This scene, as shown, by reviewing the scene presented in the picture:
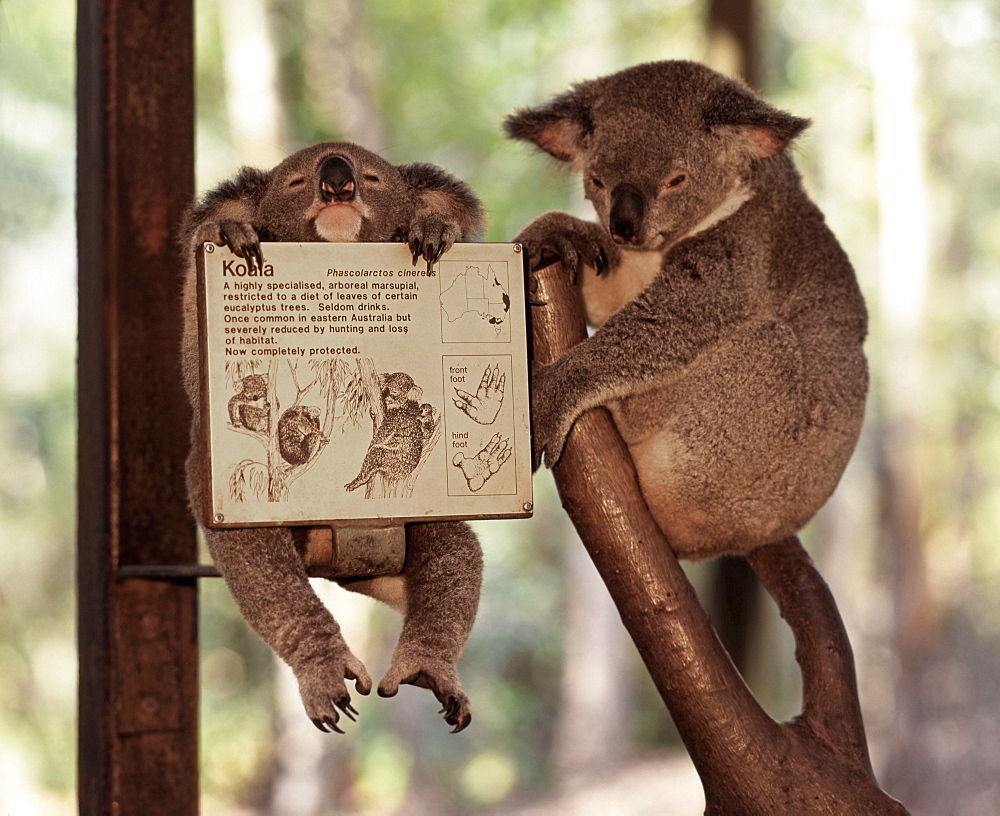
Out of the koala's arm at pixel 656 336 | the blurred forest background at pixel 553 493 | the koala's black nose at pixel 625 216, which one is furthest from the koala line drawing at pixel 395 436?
the blurred forest background at pixel 553 493

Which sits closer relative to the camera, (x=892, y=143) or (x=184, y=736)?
(x=184, y=736)

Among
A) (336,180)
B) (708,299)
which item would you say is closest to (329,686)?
(336,180)

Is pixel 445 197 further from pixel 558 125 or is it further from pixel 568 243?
pixel 558 125

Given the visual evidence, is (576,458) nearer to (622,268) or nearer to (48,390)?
(622,268)

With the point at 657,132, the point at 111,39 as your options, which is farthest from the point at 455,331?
the point at 111,39

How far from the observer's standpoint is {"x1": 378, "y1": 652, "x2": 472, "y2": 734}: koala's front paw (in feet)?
6.35

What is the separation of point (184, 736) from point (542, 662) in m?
10.4

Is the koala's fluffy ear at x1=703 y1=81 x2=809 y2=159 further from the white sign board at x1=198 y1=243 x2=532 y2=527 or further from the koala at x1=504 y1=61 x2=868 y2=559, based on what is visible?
the white sign board at x1=198 y1=243 x2=532 y2=527

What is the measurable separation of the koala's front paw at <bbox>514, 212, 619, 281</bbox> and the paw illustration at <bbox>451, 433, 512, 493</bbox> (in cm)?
56

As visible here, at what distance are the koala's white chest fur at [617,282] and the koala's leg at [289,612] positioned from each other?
115cm

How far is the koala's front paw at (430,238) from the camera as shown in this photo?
1993 millimetres

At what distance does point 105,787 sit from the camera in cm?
280

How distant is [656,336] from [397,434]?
34.8 inches

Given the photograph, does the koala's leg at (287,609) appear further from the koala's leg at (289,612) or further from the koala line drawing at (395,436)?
the koala line drawing at (395,436)
